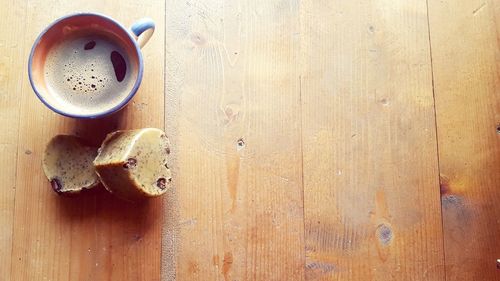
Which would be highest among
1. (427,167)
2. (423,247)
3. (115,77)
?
(115,77)

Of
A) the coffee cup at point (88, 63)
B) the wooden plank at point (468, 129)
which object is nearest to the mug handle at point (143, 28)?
the coffee cup at point (88, 63)

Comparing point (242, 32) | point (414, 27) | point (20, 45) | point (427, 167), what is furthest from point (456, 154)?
point (20, 45)

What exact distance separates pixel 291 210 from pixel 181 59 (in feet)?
0.89

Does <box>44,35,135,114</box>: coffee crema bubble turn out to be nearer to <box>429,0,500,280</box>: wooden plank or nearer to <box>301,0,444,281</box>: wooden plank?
<box>301,0,444,281</box>: wooden plank

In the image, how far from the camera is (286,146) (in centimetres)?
76

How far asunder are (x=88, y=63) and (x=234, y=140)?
0.76 feet

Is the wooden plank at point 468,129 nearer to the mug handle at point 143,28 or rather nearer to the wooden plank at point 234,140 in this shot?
the wooden plank at point 234,140

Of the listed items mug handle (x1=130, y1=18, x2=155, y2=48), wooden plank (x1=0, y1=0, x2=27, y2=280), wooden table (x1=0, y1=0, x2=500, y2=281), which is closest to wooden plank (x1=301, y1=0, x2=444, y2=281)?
wooden table (x1=0, y1=0, x2=500, y2=281)

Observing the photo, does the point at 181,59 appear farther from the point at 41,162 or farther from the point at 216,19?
the point at 41,162

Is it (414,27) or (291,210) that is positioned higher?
(414,27)

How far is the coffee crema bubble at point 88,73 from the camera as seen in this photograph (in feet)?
2.35

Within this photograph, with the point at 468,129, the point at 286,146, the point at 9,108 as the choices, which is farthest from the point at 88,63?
the point at 468,129

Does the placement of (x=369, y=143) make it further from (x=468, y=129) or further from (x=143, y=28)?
(x=143, y=28)

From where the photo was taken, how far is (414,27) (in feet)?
2.59
